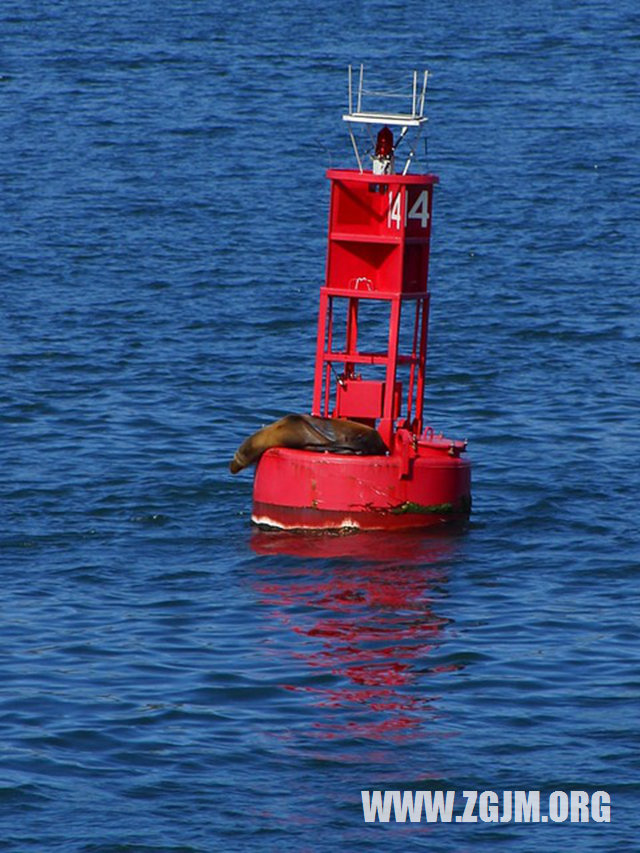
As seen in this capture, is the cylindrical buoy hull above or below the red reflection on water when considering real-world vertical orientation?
above

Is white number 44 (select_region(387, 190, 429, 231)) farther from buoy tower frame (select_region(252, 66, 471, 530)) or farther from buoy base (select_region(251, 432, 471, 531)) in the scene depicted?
buoy base (select_region(251, 432, 471, 531))

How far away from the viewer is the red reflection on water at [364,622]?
18.2 meters

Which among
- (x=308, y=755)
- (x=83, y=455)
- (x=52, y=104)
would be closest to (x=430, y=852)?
(x=308, y=755)

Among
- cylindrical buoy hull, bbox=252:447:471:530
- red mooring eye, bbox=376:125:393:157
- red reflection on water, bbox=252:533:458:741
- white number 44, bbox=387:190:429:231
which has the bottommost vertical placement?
red reflection on water, bbox=252:533:458:741

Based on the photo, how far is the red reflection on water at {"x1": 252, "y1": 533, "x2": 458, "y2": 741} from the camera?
18.2 m

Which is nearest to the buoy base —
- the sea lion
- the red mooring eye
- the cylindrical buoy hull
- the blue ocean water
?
the cylindrical buoy hull

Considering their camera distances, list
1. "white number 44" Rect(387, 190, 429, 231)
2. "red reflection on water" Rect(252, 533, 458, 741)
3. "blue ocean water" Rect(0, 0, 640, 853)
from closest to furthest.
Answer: "blue ocean water" Rect(0, 0, 640, 853), "red reflection on water" Rect(252, 533, 458, 741), "white number 44" Rect(387, 190, 429, 231)

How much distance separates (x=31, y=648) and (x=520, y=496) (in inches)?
320

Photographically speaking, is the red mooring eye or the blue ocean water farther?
the red mooring eye

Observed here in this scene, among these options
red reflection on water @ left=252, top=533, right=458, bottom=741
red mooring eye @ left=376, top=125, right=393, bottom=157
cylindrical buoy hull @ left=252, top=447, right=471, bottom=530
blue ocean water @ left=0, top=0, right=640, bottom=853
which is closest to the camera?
blue ocean water @ left=0, top=0, right=640, bottom=853

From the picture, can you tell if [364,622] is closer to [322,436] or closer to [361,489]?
[361,489]

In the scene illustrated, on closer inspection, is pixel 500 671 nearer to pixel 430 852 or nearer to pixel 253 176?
pixel 430 852

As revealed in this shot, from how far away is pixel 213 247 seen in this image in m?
42.0

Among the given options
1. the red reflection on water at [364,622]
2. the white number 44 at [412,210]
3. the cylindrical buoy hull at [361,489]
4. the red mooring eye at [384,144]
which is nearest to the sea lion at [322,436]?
the cylindrical buoy hull at [361,489]
